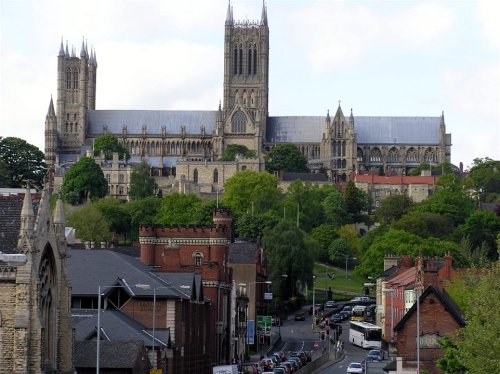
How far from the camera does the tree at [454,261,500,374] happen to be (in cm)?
6391

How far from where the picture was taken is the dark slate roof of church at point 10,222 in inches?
2456

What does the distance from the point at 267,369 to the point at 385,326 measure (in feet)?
114

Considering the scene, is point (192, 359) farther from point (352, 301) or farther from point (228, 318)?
point (352, 301)

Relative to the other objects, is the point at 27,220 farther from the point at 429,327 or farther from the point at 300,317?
the point at 300,317

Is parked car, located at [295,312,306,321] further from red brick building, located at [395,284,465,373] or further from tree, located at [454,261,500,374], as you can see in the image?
tree, located at [454,261,500,374]

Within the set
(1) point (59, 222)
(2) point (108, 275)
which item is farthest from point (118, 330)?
(1) point (59, 222)

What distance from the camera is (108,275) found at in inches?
3516

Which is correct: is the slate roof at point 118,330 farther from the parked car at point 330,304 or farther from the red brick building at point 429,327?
the parked car at point 330,304

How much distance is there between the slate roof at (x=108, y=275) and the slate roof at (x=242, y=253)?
49.4 m

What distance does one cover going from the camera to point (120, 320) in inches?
3282

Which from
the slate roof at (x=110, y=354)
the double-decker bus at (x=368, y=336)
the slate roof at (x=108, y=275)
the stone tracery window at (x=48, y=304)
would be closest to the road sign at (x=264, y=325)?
the double-decker bus at (x=368, y=336)

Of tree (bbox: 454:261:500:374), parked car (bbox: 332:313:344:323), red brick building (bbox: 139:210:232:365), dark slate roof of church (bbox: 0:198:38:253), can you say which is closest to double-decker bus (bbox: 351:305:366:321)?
parked car (bbox: 332:313:344:323)

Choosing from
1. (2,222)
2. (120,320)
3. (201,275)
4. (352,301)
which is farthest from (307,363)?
(352,301)

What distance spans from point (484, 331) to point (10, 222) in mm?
16792
